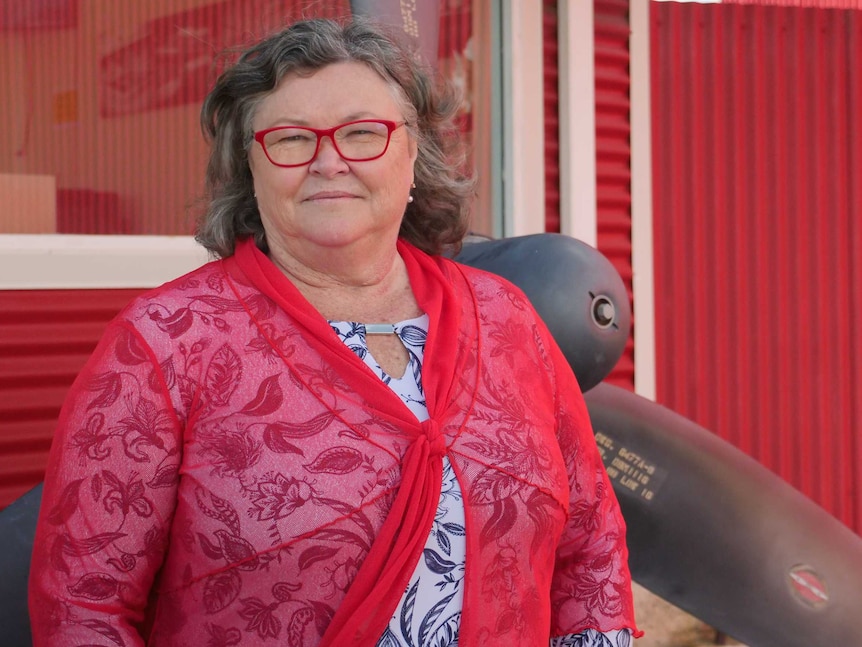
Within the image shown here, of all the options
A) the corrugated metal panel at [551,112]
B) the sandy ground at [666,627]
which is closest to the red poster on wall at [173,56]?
the corrugated metal panel at [551,112]

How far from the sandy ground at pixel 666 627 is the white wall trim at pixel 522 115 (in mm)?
1487

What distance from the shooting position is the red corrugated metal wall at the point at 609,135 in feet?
13.7

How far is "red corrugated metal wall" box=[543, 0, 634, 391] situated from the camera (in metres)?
4.17

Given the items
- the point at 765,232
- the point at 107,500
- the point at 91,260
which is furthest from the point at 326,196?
the point at 765,232

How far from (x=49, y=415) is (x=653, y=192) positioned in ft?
8.59

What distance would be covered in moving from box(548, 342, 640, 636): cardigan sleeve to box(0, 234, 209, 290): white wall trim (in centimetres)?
193

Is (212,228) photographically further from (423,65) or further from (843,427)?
(843,427)

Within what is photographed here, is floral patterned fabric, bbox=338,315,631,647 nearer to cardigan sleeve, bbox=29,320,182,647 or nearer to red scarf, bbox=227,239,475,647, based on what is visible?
red scarf, bbox=227,239,475,647

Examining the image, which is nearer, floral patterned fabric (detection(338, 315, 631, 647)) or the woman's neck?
floral patterned fabric (detection(338, 315, 631, 647))

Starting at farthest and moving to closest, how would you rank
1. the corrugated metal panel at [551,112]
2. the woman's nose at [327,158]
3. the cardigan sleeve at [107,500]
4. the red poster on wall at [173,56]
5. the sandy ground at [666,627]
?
the corrugated metal panel at [551,112], the sandy ground at [666,627], the red poster on wall at [173,56], the woman's nose at [327,158], the cardigan sleeve at [107,500]

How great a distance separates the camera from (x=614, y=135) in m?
4.31

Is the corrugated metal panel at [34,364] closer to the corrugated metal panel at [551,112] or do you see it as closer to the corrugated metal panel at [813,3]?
the corrugated metal panel at [551,112]

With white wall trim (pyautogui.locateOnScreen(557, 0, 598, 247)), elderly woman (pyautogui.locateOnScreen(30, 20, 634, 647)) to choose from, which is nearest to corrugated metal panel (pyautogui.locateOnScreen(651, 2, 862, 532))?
white wall trim (pyautogui.locateOnScreen(557, 0, 598, 247))

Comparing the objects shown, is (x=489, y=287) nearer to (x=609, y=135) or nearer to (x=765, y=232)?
(x=609, y=135)
